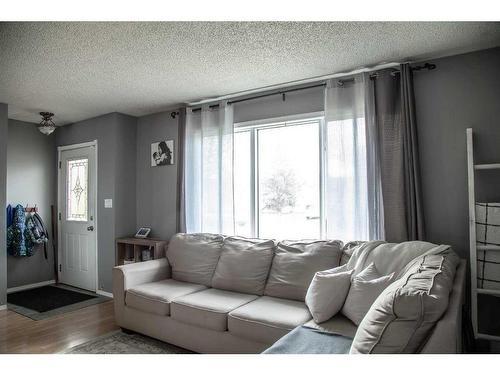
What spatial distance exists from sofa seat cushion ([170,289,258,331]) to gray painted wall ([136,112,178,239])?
1538 mm

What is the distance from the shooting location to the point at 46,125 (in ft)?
14.1

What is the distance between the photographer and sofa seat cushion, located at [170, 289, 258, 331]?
253 cm

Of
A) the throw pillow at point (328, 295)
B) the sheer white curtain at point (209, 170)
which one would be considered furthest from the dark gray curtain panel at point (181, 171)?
the throw pillow at point (328, 295)

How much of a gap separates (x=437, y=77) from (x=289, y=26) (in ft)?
4.58

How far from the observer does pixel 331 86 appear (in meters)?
3.09

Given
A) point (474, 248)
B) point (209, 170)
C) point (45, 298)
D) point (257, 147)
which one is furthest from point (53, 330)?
point (474, 248)

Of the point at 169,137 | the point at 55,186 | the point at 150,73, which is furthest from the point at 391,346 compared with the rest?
the point at 55,186

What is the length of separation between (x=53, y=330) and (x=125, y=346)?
2.98ft

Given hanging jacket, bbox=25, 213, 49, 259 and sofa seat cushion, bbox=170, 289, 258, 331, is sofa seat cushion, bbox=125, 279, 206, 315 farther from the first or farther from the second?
hanging jacket, bbox=25, 213, 49, 259

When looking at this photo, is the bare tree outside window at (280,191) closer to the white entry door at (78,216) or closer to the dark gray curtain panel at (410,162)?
the dark gray curtain panel at (410,162)

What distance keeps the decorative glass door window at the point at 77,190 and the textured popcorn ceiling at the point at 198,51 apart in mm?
1554

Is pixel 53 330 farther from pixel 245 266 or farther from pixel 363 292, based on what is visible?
pixel 363 292
